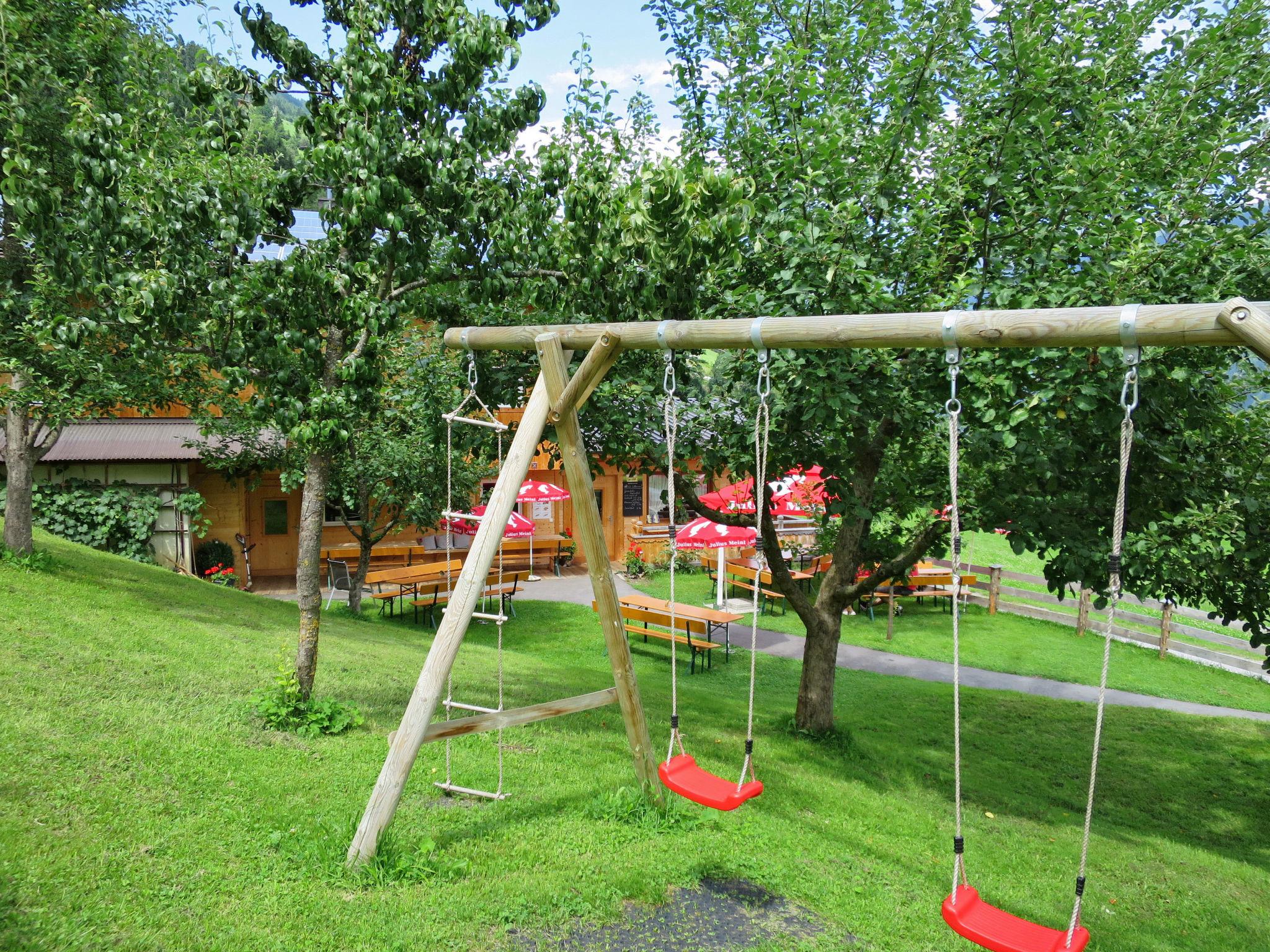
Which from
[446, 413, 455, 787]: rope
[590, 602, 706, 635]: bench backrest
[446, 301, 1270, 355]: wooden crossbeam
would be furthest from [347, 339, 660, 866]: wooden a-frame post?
[590, 602, 706, 635]: bench backrest

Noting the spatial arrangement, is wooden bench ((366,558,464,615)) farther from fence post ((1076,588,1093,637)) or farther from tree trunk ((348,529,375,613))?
fence post ((1076,588,1093,637))

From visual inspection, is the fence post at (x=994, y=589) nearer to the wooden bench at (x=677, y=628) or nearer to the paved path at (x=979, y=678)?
the paved path at (x=979, y=678)

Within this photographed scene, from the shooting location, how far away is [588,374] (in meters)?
4.87

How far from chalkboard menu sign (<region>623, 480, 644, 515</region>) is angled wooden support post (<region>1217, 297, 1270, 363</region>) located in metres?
20.4

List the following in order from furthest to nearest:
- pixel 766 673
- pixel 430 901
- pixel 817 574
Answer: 1. pixel 817 574
2. pixel 766 673
3. pixel 430 901

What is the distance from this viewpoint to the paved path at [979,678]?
12258mm

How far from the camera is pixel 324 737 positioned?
6.44 m

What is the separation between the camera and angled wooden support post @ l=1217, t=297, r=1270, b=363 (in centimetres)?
335

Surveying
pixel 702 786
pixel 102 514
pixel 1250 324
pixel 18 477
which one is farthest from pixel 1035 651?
pixel 102 514

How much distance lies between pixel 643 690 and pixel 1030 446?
6356mm

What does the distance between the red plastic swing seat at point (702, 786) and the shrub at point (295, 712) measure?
10.0ft

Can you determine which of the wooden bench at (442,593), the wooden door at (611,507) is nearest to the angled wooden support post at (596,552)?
the wooden bench at (442,593)

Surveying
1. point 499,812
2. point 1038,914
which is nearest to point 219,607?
point 499,812

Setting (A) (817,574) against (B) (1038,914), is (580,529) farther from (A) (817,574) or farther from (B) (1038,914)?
(A) (817,574)
